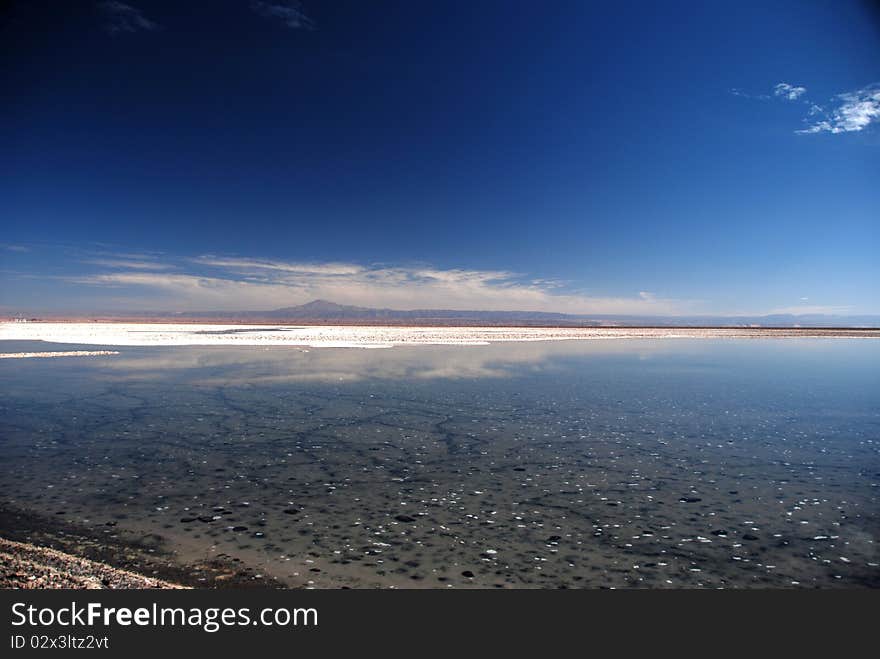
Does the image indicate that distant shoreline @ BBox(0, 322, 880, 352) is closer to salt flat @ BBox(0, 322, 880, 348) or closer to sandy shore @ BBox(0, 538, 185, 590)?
salt flat @ BBox(0, 322, 880, 348)

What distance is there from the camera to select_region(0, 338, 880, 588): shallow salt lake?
18.3 feet

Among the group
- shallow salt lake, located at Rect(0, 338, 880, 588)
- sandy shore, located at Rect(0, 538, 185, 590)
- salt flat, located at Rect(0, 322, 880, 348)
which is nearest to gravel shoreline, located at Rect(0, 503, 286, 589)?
sandy shore, located at Rect(0, 538, 185, 590)

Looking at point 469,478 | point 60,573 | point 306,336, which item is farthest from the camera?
point 306,336

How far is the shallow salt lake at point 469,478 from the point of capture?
557 centimetres

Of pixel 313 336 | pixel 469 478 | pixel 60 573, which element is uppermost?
pixel 313 336

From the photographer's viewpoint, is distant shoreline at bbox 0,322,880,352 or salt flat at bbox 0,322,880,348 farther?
salt flat at bbox 0,322,880,348

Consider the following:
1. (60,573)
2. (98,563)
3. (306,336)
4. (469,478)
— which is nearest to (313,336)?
(306,336)

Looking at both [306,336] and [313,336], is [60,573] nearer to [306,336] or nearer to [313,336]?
[313,336]

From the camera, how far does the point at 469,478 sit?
845 centimetres

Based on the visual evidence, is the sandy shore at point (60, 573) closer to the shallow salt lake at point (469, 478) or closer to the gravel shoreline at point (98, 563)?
the gravel shoreline at point (98, 563)

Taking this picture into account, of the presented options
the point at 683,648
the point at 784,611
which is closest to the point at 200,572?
the point at 683,648

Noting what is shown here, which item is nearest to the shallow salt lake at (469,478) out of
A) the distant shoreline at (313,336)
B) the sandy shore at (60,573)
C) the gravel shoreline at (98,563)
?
the gravel shoreline at (98,563)

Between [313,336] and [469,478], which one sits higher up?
[313,336]

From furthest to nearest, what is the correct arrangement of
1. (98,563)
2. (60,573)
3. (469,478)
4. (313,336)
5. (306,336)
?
(306,336) < (313,336) < (469,478) < (98,563) < (60,573)
